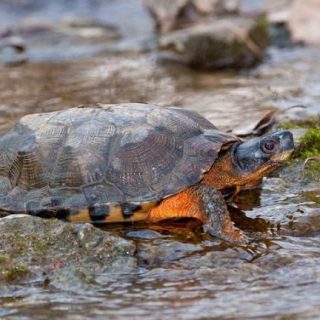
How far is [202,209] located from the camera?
5.78 meters

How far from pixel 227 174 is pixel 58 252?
4.75ft

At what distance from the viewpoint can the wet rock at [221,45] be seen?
40.7 feet

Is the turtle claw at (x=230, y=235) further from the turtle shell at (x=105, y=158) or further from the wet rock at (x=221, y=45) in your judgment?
the wet rock at (x=221, y=45)

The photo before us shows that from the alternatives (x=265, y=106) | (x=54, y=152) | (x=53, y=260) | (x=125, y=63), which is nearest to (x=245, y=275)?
(x=53, y=260)

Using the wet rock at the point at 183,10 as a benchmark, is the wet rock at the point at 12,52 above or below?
below

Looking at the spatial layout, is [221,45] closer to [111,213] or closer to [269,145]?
[269,145]

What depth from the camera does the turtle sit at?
18.9 ft

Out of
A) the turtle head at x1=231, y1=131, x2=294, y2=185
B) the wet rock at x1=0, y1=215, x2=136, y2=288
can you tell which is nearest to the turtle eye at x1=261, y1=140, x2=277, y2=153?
the turtle head at x1=231, y1=131, x2=294, y2=185

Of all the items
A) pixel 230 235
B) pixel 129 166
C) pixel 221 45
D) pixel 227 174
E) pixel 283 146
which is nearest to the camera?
pixel 230 235

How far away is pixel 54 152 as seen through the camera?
6016 mm

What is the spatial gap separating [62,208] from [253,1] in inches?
524

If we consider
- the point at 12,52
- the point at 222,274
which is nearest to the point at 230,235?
the point at 222,274

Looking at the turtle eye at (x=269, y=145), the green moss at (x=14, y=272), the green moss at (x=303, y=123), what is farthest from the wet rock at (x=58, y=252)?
the green moss at (x=303, y=123)

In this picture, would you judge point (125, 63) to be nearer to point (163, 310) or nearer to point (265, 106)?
point (265, 106)
